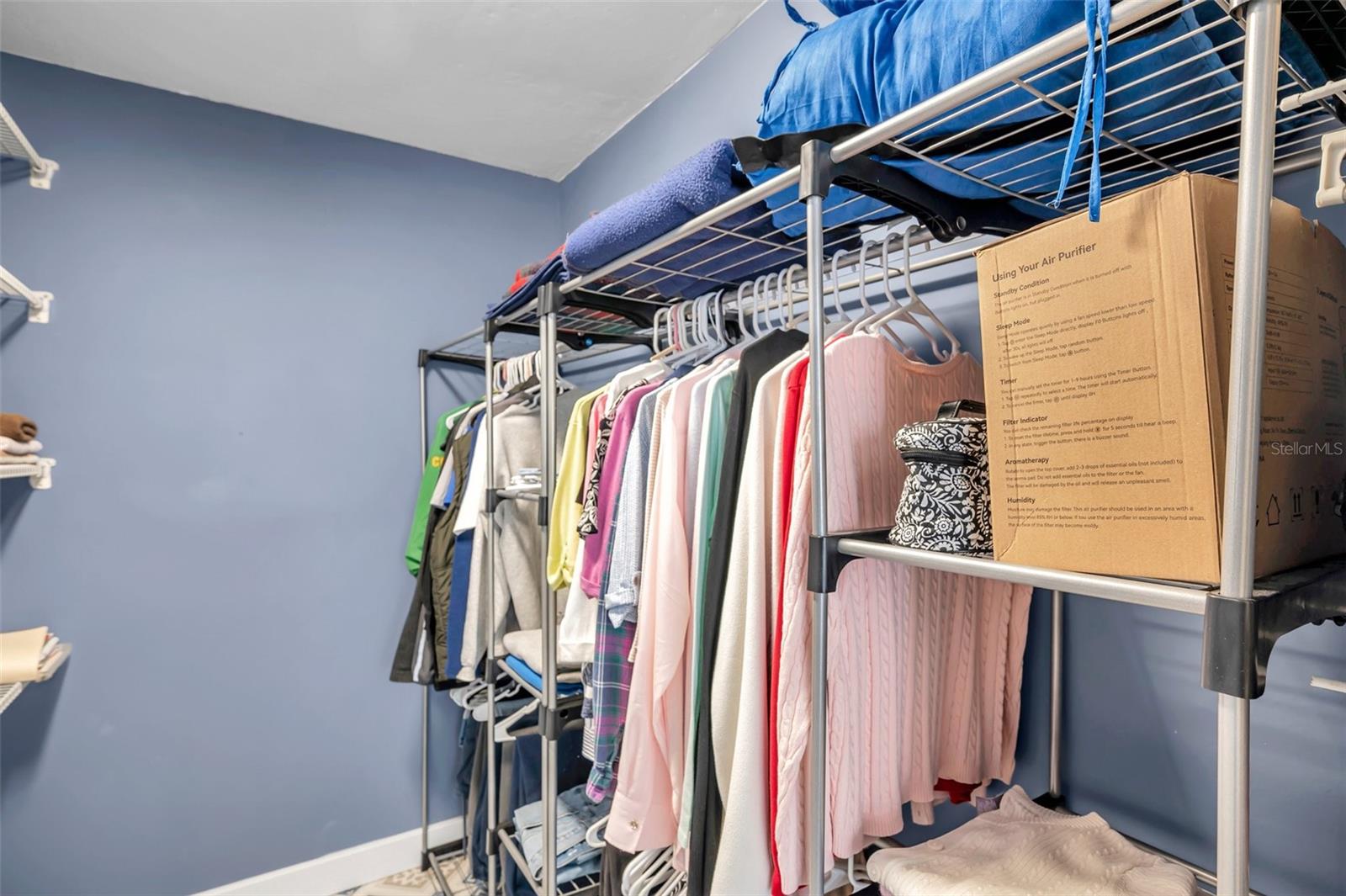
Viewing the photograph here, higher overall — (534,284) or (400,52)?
(400,52)

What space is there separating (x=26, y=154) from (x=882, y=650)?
7.35 ft

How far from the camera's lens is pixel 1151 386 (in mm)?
552

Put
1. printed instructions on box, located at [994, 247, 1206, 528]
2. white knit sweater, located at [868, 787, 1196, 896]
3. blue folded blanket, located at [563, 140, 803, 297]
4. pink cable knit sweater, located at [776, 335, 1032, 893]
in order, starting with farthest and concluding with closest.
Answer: blue folded blanket, located at [563, 140, 803, 297] → pink cable knit sweater, located at [776, 335, 1032, 893] → white knit sweater, located at [868, 787, 1196, 896] → printed instructions on box, located at [994, 247, 1206, 528]

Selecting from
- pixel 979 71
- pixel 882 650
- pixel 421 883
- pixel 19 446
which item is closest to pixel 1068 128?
pixel 979 71

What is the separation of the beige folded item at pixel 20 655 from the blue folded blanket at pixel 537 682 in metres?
1.03

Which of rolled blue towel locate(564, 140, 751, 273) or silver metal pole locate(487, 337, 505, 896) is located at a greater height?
rolled blue towel locate(564, 140, 751, 273)

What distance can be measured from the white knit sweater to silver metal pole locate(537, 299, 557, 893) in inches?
28.9

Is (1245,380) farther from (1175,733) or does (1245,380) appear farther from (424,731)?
(424,731)

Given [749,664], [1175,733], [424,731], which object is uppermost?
[749,664]

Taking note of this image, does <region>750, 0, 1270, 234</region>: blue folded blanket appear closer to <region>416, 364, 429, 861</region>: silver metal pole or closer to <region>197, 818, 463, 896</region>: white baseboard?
<region>416, 364, 429, 861</region>: silver metal pole

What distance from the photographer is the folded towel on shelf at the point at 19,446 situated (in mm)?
1495

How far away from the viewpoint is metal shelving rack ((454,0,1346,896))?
0.46m

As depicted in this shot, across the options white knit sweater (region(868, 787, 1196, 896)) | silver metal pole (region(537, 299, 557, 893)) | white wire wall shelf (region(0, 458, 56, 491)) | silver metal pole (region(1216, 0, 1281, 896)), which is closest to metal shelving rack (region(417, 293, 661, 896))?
silver metal pole (region(537, 299, 557, 893))

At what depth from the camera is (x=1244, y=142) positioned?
457 millimetres
